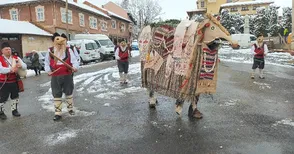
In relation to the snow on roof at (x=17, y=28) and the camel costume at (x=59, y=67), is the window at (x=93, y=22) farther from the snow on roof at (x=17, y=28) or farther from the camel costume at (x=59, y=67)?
the camel costume at (x=59, y=67)

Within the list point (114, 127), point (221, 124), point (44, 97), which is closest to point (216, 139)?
point (221, 124)

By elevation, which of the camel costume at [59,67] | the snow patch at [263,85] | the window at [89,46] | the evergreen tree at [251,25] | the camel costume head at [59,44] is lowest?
the snow patch at [263,85]

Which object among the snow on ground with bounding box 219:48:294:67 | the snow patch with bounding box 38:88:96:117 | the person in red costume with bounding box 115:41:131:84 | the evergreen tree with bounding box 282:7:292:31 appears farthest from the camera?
the evergreen tree with bounding box 282:7:292:31

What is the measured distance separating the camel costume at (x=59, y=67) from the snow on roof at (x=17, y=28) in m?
20.2

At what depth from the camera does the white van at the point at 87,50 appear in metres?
21.9

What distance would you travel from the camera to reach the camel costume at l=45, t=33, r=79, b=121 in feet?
18.2

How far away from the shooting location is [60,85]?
→ 5672 millimetres

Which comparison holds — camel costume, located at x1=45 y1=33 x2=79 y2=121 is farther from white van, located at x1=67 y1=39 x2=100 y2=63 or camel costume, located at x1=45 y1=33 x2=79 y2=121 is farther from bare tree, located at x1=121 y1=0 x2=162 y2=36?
bare tree, located at x1=121 y1=0 x2=162 y2=36

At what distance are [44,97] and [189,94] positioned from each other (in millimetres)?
4967

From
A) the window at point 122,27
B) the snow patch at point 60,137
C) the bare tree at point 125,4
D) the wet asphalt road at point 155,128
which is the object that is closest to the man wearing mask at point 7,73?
the wet asphalt road at point 155,128

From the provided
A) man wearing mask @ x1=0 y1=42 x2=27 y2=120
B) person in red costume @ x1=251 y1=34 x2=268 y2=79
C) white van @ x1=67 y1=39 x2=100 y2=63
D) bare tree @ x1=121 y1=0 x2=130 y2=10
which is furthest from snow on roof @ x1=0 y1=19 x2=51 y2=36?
bare tree @ x1=121 y1=0 x2=130 y2=10

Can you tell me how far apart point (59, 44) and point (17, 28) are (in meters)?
22.7

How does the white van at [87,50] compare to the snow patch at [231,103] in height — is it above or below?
above

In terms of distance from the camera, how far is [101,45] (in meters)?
24.5
